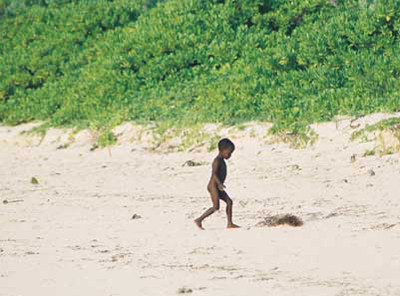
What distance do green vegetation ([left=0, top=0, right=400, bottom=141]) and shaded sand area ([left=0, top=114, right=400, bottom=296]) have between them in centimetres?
58

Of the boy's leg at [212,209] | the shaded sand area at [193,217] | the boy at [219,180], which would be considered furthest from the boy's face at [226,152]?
the shaded sand area at [193,217]

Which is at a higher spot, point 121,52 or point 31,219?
point 121,52

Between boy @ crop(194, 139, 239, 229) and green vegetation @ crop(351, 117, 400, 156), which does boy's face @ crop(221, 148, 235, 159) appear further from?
green vegetation @ crop(351, 117, 400, 156)

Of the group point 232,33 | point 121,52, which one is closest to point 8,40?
point 121,52

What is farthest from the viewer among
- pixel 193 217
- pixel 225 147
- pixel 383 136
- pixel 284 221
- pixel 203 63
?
pixel 203 63

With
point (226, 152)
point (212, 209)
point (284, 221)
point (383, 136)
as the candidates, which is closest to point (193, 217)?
point (212, 209)

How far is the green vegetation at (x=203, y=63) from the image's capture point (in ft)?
43.5

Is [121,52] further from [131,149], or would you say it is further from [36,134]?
[131,149]

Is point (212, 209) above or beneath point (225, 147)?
beneath

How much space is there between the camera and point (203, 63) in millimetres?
15586

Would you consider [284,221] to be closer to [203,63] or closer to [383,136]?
[383,136]

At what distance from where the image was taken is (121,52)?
16547mm

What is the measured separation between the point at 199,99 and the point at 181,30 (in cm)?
242

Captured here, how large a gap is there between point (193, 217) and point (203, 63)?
6.68 m
